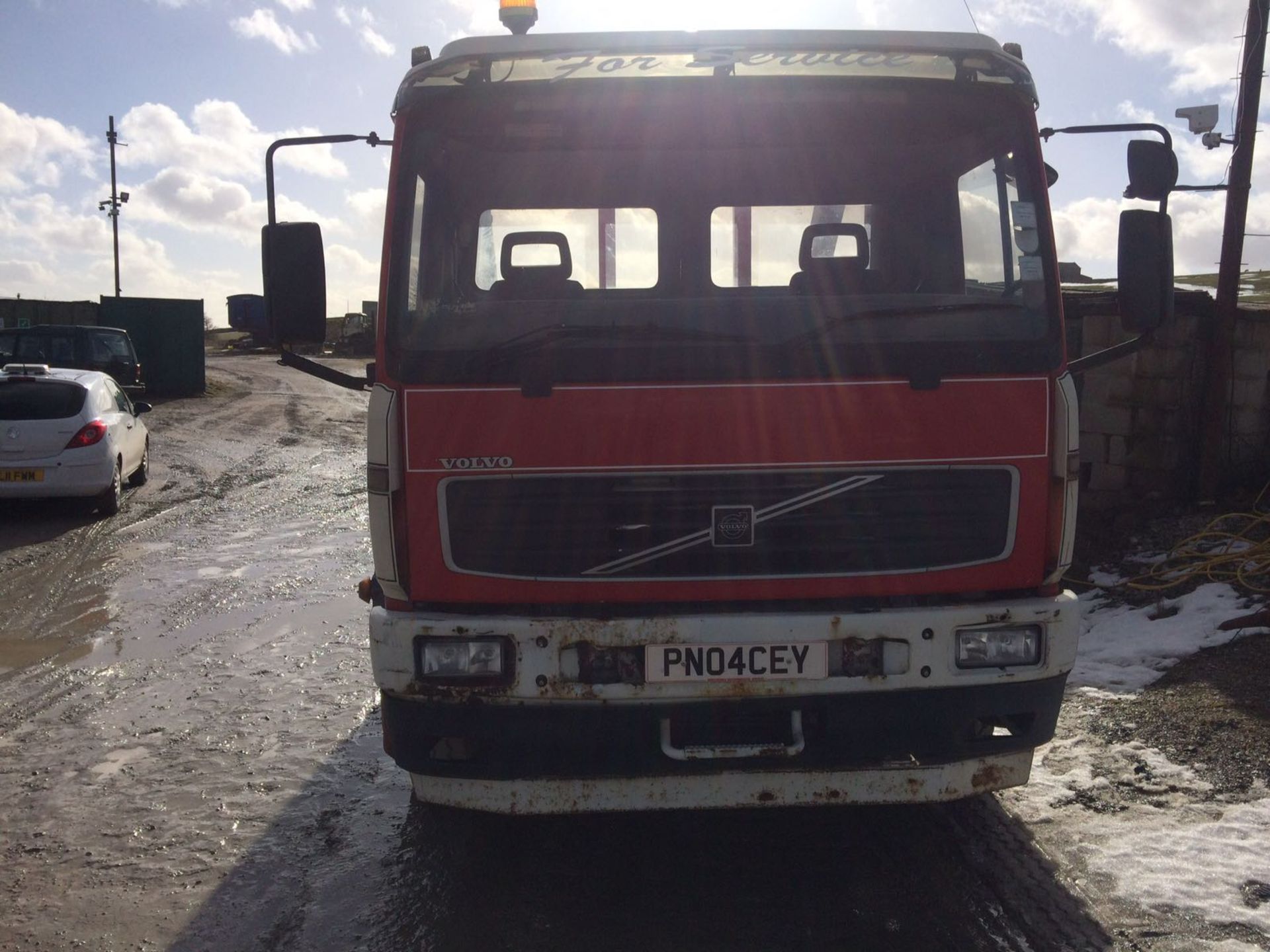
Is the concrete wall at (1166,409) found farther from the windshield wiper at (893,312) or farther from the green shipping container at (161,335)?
the green shipping container at (161,335)

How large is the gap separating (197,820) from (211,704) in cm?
150

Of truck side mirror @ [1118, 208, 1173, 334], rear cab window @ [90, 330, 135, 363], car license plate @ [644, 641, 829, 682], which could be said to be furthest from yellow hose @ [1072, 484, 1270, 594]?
rear cab window @ [90, 330, 135, 363]

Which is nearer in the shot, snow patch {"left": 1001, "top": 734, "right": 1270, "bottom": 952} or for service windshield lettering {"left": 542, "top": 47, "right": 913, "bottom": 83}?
snow patch {"left": 1001, "top": 734, "right": 1270, "bottom": 952}

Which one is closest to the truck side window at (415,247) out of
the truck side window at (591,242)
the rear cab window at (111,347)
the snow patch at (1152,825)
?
the truck side window at (591,242)

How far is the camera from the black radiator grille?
353 cm

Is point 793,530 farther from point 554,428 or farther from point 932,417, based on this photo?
point 554,428

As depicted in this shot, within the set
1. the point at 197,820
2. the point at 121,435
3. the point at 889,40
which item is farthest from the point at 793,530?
the point at 121,435

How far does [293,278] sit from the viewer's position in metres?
3.92

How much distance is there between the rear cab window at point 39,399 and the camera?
432 inches

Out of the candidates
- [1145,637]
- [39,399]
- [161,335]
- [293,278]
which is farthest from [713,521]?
[161,335]

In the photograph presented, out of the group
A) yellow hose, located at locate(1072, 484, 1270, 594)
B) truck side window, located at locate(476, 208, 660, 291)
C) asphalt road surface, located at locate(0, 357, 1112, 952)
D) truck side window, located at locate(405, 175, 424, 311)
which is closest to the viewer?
asphalt road surface, located at locate(0, 357, 1112, 952)

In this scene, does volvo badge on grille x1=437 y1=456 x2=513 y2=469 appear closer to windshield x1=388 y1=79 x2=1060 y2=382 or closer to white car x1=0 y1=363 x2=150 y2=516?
windshield x1=388 y1=79 x2=1060 y2=382

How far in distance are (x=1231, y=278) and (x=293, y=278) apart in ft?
22.3

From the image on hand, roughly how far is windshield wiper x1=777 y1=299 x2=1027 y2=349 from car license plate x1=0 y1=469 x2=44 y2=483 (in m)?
9.55
